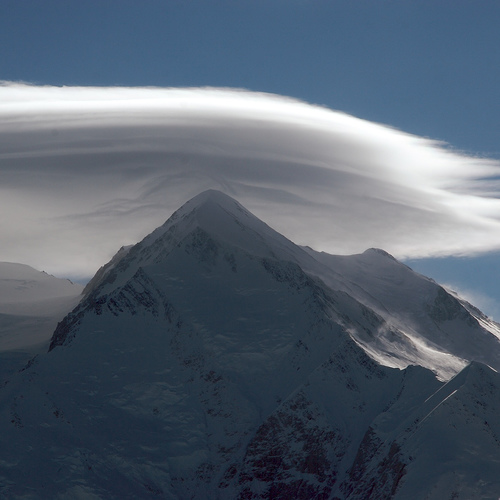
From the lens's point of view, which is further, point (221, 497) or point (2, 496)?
point (221, 497)

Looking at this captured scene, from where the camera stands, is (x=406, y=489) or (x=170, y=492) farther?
(x=170, y=492)

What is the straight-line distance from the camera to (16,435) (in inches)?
7692

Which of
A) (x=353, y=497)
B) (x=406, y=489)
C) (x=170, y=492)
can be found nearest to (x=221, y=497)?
(x=170, y=492)

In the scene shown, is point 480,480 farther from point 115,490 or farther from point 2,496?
point 2,496

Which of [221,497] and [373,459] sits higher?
[373,459]

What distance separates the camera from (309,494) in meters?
198

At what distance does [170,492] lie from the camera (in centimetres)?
19712

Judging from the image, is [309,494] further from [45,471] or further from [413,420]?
[45,471]

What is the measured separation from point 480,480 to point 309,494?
115 ft

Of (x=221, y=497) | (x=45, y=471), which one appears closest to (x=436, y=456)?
(x=221, y=497)

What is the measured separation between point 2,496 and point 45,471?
10587mm

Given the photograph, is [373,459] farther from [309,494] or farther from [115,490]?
[115,490]

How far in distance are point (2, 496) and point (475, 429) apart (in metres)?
84.7

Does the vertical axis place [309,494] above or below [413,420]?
below
